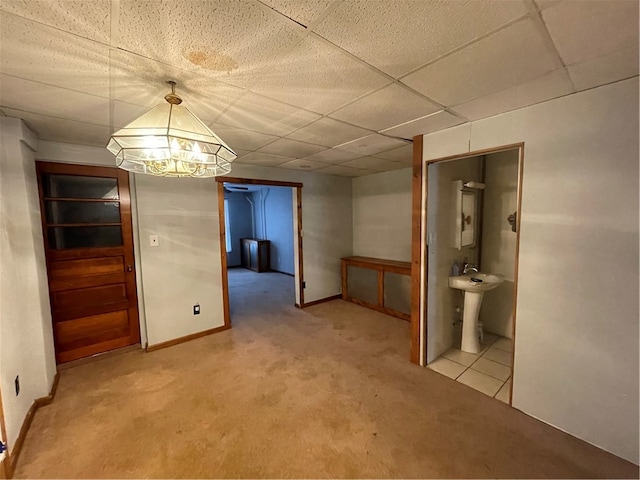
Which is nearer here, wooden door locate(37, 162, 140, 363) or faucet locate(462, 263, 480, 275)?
wooden door locate(37, 162, 140, 363)

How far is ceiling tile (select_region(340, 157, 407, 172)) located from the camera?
3487 millimetres

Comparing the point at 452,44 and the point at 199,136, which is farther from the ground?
the point at 452,44

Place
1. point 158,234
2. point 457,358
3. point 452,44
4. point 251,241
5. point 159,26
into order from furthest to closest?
point 251,241 → point 158,234 → point 457,358 → point 452,44 → point 159,26

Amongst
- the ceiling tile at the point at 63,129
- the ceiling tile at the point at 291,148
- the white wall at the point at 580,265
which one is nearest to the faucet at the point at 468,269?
the white wall at the point at 580,265

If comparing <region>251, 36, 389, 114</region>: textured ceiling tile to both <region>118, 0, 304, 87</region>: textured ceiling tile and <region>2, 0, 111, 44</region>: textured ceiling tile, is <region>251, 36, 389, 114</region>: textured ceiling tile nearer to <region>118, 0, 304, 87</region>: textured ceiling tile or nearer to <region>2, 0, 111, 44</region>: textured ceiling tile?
<region>118, 0, 304, 87</region>: textured ceiling tile

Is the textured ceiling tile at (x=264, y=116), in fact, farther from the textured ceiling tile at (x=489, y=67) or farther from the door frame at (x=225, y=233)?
the door frame at (x=225, y=233)

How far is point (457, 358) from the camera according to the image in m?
2.71

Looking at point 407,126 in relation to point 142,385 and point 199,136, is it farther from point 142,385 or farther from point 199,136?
point 142,385

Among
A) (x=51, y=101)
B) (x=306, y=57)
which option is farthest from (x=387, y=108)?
(x=51, y=101)

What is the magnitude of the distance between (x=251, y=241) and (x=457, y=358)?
610 centimetres

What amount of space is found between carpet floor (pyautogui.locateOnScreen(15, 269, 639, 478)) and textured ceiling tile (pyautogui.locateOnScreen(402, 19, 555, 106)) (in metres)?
2.18

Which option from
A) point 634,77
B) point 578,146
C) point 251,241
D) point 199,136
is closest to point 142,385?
point 199,136

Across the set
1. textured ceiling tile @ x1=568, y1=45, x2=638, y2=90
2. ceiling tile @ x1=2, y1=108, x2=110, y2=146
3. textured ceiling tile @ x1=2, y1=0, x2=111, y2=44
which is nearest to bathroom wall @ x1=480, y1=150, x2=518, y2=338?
textured ceiling tile @ x1=568, y1=45, x2=638, y2=90

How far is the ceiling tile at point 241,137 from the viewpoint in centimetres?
221
